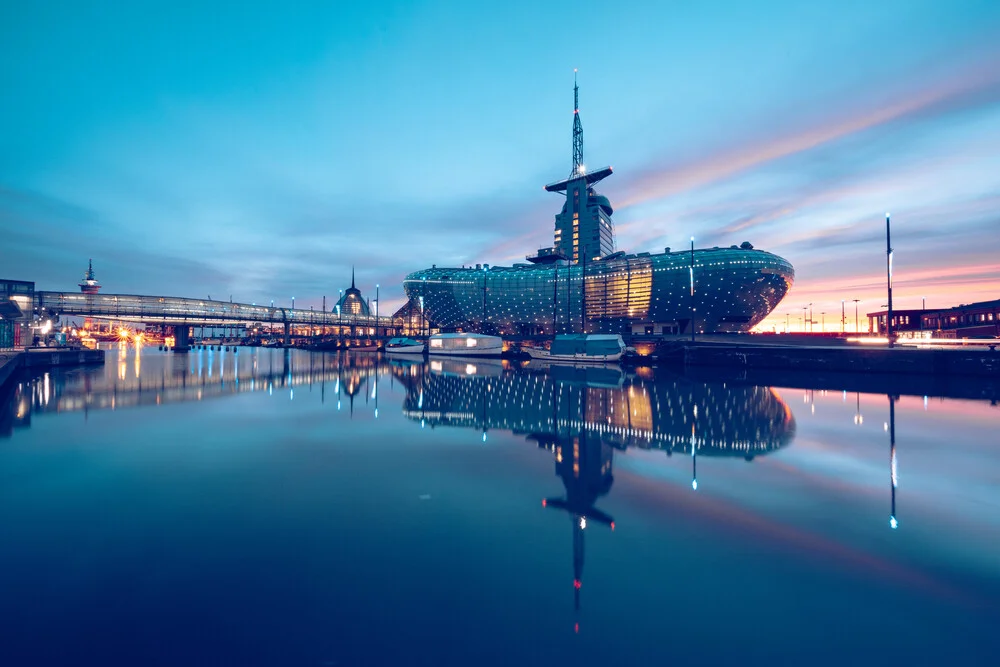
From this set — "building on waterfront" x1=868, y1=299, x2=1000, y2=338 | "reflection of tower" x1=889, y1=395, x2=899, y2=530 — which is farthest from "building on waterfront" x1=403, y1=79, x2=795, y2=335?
"reflection of tower" x1=889, y1=395, x2=899, y2=530

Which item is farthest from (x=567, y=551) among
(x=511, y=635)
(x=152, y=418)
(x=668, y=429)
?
(x=152, y=418)

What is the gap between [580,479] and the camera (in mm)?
10867

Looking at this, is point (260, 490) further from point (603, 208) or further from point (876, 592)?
point (603, 208)

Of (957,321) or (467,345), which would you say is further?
(957,321)

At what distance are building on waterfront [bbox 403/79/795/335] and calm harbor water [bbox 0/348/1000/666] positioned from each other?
87.2 meters

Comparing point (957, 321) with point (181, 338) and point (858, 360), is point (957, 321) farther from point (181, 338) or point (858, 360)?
point (181, 338)

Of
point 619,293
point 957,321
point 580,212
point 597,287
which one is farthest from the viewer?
point 580,212

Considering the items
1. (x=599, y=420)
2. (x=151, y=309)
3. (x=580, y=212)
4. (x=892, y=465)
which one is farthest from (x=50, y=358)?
(x=580, y=212)

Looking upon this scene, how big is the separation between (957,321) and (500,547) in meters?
148

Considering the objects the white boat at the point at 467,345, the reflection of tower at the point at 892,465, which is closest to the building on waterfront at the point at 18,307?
the white boat at the point at 467,345

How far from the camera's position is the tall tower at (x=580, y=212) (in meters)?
181

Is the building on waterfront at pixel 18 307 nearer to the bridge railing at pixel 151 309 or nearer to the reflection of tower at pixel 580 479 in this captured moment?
the bridge railing at pixel 151 309

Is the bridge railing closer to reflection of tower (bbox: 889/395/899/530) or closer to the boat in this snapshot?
the boat

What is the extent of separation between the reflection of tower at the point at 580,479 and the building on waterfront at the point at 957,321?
83.8 metres
